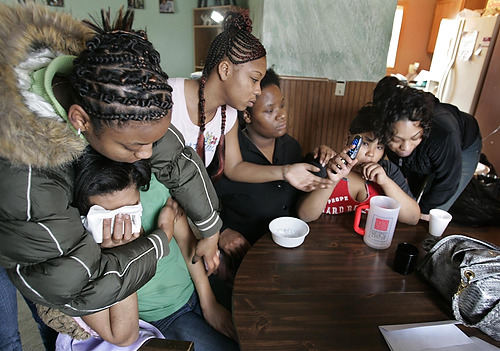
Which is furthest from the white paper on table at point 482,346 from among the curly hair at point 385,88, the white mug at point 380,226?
the curly hair at point 385,88

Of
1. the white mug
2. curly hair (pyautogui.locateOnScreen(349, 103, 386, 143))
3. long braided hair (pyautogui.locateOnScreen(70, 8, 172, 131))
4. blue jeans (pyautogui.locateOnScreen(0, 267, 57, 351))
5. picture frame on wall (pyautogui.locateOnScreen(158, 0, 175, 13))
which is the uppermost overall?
picture frame on wall (pyautogui.locateOnScreen(158, 0, 175, 13))

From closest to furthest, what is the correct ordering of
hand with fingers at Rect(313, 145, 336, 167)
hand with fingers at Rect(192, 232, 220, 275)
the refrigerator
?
hand with fingers at Rect(192, 232, 220, 275)
hand with fingers at Rect(313, 145, 336, 167)
the refrigerator

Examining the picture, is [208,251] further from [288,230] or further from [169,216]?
[288,230]

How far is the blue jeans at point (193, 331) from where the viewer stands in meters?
1.11

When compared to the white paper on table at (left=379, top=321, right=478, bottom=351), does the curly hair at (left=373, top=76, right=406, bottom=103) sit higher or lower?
higher

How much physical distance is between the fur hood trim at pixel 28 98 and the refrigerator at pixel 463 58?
16.4 ft

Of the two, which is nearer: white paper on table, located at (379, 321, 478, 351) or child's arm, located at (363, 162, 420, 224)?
white paper on table, located at (379, 321, 478, 351)

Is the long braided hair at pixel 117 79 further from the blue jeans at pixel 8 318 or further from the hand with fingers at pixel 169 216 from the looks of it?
the blue jeans at pixel 8 318

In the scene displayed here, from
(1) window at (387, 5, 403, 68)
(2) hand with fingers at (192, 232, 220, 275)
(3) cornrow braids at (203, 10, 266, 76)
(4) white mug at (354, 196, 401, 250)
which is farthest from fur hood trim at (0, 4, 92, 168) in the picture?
(1) window at (387, 5, 403, 68)

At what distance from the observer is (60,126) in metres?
0.67

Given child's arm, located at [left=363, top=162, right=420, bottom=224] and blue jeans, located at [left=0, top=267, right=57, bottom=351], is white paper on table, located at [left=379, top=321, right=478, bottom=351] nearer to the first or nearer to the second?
child's arm, located at [left=363, top=162, right=420, bottom=224]

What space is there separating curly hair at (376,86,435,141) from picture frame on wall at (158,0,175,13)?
4491mm

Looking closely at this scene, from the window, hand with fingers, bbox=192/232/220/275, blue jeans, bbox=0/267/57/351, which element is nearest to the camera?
blue jeans, bbox=0/267/57/351

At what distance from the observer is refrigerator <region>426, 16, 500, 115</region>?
4102 mm
